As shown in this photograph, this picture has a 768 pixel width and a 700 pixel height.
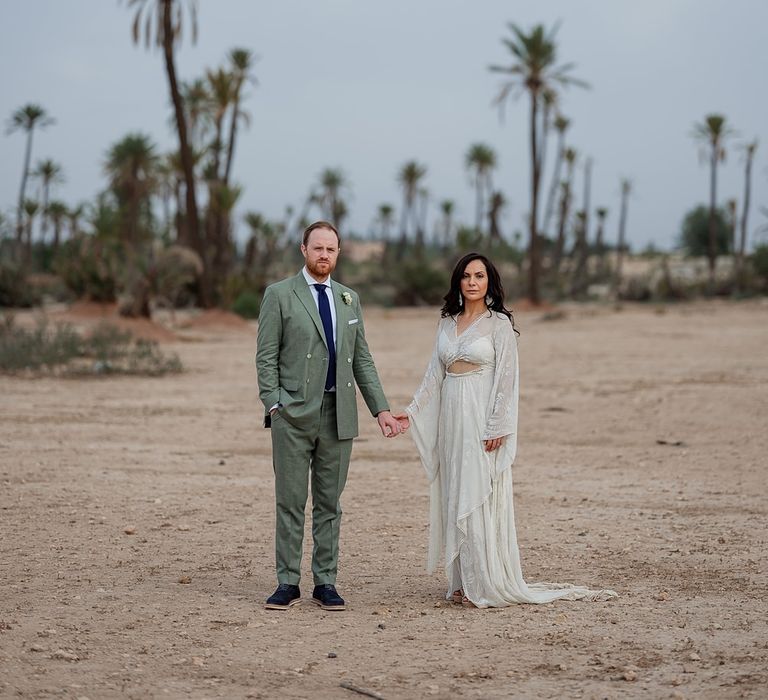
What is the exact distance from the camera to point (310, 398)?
19.9ft

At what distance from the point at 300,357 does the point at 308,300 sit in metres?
0.31

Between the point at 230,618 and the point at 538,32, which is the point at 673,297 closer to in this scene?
the point at 538,32

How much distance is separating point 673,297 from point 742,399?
36.2m

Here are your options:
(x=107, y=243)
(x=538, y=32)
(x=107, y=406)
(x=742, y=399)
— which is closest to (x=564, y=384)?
(x=742, y=399)

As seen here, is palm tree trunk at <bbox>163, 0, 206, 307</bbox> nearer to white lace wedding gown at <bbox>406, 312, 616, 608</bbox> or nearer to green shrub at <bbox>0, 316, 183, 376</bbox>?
green shrub at <bbox>0, 316, 183, 376</bbox>

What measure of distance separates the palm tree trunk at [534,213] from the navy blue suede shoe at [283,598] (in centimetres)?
3765

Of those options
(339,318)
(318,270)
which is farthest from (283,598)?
(318,270)

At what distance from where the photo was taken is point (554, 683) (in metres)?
4.97

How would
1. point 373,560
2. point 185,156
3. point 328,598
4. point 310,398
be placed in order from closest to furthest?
1. point 310,398
2. point 328,598
3. point 373,560
4. point 185,156

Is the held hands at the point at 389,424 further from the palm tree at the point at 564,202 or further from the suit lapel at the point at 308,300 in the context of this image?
the palm tree at the point at 564,202

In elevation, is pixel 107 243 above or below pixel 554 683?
above

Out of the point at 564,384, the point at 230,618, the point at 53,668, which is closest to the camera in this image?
the point at 53,668

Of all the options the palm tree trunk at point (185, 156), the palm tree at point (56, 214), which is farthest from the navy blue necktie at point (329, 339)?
the palm tree at point (56, 214)

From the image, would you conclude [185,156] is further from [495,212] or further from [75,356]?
[495,212]
